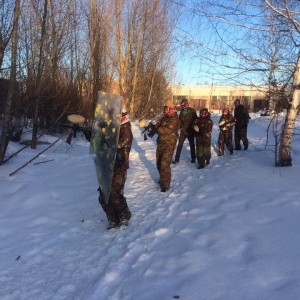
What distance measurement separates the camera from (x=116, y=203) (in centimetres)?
393

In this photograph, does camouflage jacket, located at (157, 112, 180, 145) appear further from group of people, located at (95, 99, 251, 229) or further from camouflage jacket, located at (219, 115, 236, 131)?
camouflage jacket, located at (219, 115, 236, 131)

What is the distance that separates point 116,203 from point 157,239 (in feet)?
2.64

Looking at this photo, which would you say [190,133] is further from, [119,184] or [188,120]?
[119,184]

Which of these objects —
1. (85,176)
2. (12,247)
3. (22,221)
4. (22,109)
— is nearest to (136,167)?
(85,176)

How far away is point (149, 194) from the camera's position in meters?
5.38

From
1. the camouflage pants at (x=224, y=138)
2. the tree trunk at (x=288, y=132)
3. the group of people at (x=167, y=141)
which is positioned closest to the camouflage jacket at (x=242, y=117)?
the group of people at (x=167, y=141)

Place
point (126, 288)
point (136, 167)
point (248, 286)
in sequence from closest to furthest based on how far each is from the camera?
point (248, 286)
point (126, 288)
point (136, 167)

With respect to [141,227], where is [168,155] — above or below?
above

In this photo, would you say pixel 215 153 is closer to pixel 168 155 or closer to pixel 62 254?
pixel 168 155

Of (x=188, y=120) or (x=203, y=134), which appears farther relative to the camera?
(x=188, y=120)

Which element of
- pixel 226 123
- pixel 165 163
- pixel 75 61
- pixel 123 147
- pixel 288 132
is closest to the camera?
pixel 123 147

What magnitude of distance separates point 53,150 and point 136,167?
3872 mm

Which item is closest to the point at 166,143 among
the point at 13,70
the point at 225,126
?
the point at 225,126

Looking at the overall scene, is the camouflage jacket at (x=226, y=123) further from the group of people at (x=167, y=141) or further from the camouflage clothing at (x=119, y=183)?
the camouflage clothing at (x=119, y=183)
